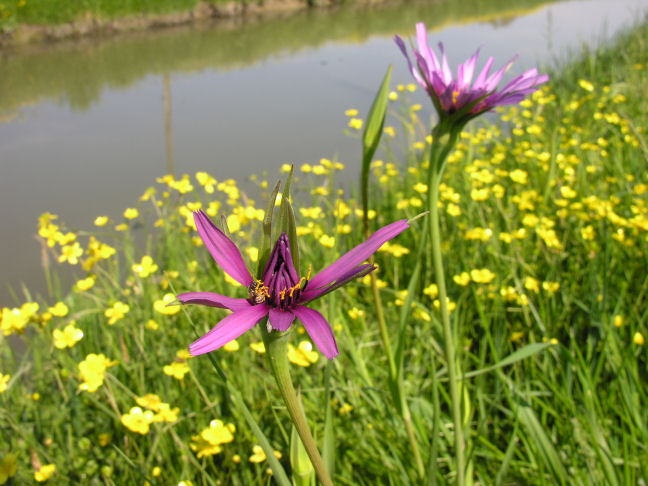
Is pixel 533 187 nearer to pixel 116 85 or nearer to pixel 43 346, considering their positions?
pixel 43 346

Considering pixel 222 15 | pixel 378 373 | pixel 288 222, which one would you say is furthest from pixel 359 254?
pixel 222 15

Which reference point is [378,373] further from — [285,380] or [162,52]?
[162,52]

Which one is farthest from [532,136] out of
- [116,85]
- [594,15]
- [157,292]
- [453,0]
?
[453,0]

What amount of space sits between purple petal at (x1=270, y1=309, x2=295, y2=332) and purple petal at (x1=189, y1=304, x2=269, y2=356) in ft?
0.04

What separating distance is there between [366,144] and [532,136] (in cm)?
239

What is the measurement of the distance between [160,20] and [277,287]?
9434mm

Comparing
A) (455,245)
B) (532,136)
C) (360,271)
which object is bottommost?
(455,245)

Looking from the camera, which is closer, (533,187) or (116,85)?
(533,187)

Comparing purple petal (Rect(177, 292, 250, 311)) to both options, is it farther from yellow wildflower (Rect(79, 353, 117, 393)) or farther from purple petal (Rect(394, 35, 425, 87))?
yellow wildflower (Rect(79, 353, 117, 393))

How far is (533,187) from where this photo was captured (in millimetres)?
2404

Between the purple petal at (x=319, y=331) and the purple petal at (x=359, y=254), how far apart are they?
0.04 meters

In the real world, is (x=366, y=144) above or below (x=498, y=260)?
above

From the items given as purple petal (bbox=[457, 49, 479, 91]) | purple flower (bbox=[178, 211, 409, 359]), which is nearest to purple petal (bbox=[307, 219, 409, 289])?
purple flower (bbox=[178, 211, 409, 359])

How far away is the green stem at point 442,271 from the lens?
74 centimetres
